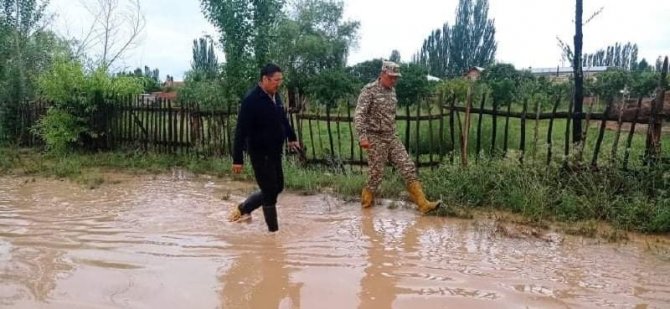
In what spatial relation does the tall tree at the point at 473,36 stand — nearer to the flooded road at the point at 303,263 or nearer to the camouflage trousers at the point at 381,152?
the camouflage trousers at the point at 381,152

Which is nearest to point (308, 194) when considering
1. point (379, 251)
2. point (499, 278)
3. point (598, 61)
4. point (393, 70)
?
point (393, 70)

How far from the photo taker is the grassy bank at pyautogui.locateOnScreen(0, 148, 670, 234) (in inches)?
209

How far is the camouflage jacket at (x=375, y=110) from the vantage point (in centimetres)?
587

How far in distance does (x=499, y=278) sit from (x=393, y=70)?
2.70m

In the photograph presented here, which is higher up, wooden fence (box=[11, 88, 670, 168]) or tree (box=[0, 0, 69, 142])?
tree (box=[0, 0, 69, 142])

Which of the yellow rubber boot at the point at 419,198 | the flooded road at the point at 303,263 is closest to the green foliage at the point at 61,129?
the flooded road at the point at 303,263

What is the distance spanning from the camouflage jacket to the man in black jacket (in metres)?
1.20

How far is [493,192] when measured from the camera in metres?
6.07

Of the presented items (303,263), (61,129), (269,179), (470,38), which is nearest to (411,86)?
(61,129)

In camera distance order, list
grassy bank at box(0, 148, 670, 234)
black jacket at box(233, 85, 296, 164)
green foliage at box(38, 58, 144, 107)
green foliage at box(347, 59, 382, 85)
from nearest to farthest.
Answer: black jacket at box(233, 85, 296, 164)
grassy bank at box(0, 148, 670, 234)
green foliage at box(38, 58, 144, 107)
green foliage at box(347, 59, 382, 85)

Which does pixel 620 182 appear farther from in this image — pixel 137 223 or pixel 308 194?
pixel 137 223

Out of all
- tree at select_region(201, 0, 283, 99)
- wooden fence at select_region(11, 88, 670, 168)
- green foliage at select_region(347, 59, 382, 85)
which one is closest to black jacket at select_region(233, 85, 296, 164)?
wooden fence at select_region(11, 88, 670, 168)

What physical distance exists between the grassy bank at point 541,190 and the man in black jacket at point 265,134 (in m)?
1.93

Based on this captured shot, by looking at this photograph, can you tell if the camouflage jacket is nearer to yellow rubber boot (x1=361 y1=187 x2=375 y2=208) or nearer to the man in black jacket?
yellow rubber boot (x1=361 y1=187 x2=375 y2=208)
